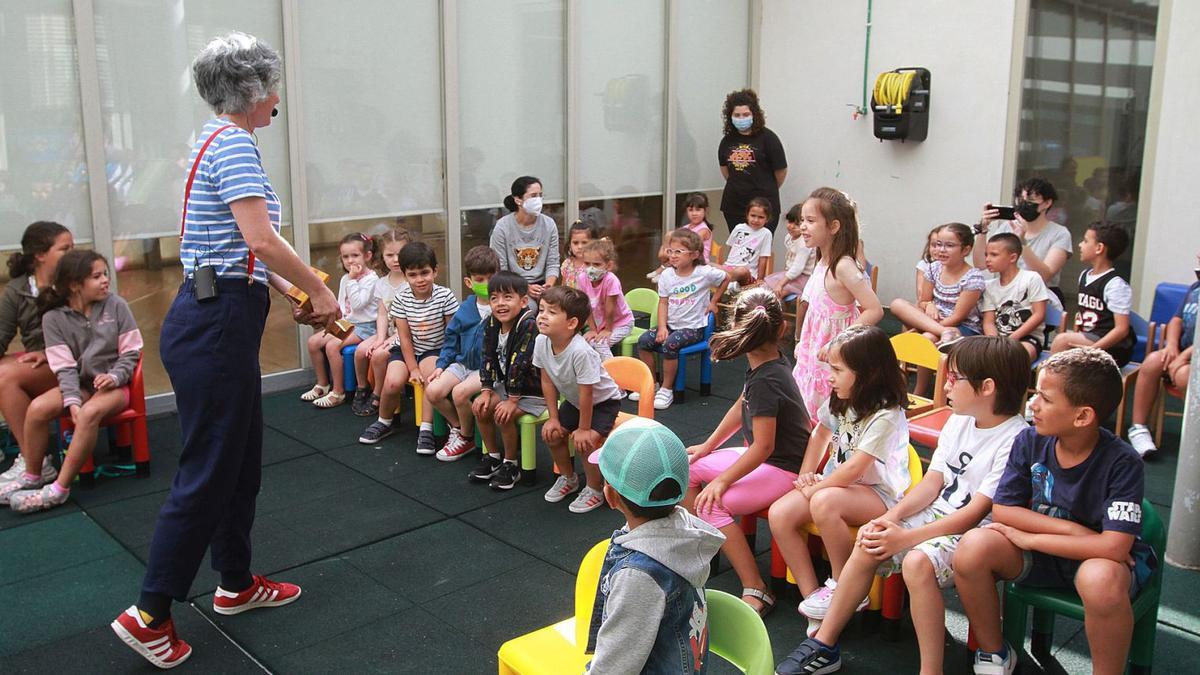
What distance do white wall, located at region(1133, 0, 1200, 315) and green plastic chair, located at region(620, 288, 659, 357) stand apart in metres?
3.43

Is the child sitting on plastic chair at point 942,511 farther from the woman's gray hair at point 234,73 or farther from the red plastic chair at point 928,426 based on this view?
the woman's gray hair at point 234,73

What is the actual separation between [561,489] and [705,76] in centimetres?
544

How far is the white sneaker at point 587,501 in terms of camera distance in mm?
4715

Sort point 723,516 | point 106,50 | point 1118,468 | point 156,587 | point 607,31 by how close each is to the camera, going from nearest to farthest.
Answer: point 1118,468 → point 156,587 → point 723,516 → point 106,50 → point 607,31

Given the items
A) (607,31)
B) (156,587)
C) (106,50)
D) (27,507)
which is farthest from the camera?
(607,31)

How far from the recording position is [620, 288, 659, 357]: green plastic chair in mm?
6781

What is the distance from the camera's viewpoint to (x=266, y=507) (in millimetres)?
4809

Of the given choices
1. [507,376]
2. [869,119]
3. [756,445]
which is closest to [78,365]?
[507,376]

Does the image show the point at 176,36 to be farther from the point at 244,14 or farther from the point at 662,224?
the point at 662,224

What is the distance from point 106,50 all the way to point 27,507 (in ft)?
9.01

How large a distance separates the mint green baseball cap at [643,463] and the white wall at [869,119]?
671 cm

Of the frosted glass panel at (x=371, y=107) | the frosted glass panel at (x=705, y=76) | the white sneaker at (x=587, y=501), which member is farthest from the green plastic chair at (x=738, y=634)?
the frosted glass panel at (x=705, y=76)

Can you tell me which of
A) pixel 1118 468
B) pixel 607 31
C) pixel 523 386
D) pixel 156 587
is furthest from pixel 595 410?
pixel 607 31

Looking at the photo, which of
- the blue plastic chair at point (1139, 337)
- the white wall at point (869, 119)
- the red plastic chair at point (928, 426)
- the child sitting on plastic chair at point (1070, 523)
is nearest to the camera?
the child sitting on plastic chair at point (1070, 523)
